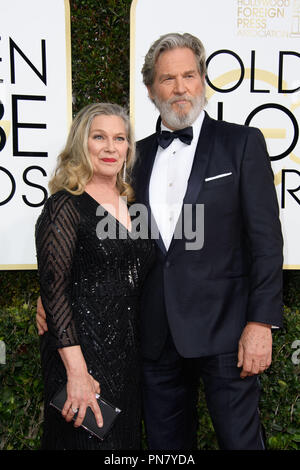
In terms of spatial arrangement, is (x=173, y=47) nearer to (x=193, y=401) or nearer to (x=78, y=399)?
(x=78, y=399)

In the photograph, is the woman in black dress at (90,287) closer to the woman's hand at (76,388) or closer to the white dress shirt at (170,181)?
the woman's hand at (76,388)

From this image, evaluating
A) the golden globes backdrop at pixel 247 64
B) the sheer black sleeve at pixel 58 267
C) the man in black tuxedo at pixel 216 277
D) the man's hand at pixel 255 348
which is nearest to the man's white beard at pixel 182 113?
the man in black tuxedo at pixel 216 277

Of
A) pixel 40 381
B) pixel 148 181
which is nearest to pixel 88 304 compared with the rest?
pixel 148 181

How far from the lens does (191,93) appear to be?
2.05 meters

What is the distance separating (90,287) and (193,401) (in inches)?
35.5

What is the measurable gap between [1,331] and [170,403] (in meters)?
1.07

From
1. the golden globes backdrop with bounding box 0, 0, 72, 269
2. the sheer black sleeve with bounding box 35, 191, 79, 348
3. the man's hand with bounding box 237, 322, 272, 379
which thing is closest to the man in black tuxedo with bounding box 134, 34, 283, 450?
the man's hand with bounding box 237, 322, 272, 379

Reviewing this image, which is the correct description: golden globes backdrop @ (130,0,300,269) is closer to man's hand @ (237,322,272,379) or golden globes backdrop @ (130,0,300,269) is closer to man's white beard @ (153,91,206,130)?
man's white beard @ (153,91,206,130)

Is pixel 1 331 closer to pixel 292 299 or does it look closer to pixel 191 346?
pixel 191 346

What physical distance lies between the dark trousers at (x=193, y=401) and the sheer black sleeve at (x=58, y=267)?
543 mm

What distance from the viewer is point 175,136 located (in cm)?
204

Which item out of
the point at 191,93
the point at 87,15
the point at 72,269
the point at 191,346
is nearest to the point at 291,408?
the point at 191,346

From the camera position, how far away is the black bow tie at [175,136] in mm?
2016
